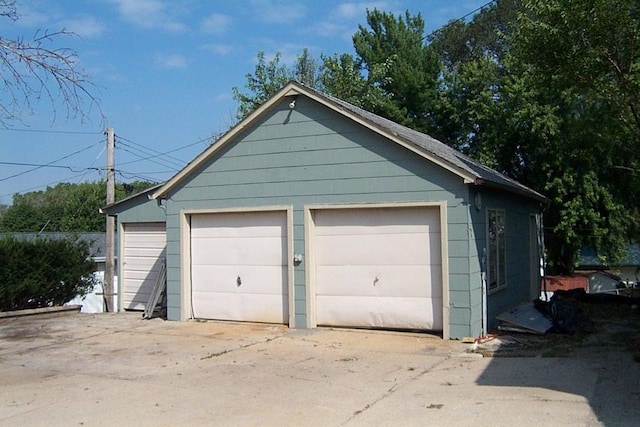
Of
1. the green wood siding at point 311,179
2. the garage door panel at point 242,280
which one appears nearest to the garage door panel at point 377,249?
the green wood siding at point 311,179

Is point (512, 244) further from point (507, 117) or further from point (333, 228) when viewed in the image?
point (507, 117)

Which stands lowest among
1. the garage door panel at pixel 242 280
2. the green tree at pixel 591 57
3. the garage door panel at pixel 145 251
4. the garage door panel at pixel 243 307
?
the garage door panel at pixel 243 307

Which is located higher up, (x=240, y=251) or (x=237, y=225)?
(x=237, y=225)

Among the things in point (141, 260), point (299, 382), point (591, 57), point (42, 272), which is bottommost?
point (299, 382)

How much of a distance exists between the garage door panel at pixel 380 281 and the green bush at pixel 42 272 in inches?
286

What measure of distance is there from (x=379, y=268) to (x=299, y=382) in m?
3.95

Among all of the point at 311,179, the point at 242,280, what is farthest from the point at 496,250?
the point at 242,280

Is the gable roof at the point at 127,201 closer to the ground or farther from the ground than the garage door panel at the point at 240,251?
farther from the ground

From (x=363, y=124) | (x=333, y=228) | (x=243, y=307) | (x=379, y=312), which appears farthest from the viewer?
(x=243, y=307)

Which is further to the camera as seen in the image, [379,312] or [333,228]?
[333,228]

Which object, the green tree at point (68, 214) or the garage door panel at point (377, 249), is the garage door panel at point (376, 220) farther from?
the green tree at point (68, 214)

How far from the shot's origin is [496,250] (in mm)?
12344

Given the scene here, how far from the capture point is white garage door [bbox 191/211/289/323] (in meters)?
12.3

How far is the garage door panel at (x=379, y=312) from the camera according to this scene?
35.9 ft
